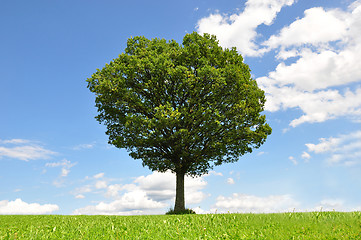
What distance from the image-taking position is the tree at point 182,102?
24312 mm

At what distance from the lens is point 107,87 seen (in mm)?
24922

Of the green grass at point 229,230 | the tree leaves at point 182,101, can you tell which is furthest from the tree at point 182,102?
the green grass at point 229,230

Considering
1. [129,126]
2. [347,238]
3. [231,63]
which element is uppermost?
[231,63]

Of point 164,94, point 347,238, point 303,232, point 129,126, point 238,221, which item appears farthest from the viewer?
point 164,94

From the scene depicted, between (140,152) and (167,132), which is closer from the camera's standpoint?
(167,132)

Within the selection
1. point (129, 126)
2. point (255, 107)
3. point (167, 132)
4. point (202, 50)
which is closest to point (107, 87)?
point (129, 126)

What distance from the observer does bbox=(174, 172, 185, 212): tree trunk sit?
26.1m

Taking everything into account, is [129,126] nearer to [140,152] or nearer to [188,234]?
[140,152]

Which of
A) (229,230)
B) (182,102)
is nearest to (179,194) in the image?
(182,102)

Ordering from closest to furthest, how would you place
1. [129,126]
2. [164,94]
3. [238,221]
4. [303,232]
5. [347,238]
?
[347,238]
[303,232]
[238,221]
[129,126]
[164,94]

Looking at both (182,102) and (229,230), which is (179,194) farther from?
(229,230)

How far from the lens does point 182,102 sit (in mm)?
26750

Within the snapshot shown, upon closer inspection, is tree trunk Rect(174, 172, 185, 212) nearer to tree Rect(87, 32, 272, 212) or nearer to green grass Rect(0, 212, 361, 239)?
tree Rect(87, 32, 272, 212)

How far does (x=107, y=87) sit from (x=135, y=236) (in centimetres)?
1718
